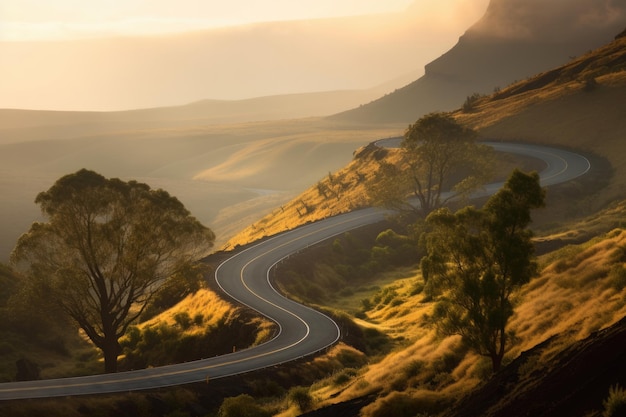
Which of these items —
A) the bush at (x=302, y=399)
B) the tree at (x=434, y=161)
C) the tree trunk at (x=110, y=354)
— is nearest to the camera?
the bush at (x=302, y=399)

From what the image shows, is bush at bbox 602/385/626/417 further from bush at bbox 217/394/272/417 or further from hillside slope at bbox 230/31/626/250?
hillside slope at bbox 230/31/626/250

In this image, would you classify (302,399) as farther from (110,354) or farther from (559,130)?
(559,130)

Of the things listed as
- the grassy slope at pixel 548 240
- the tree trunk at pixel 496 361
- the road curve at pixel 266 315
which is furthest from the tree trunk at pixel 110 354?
the tree trunk at pixel 496 361

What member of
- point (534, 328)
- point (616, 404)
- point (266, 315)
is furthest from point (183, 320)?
point (616, 404)

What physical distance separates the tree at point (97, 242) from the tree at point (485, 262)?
2799cm

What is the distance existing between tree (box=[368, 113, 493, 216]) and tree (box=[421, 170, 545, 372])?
51.1 m

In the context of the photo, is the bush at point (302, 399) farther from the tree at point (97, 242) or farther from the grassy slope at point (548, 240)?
the tree at point (97, 242)

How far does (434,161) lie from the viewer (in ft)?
275

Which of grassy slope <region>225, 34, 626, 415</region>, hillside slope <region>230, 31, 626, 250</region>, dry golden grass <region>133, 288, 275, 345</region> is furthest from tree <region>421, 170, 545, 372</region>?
hillside slope <region>230, 31, 626, 250</region>

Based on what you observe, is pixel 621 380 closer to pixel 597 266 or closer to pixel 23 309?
pixel 597 266

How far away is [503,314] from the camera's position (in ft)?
94.0

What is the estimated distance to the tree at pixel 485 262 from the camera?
1126 inches

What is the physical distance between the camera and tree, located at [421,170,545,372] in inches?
1126

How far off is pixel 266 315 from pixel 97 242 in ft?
48.2
